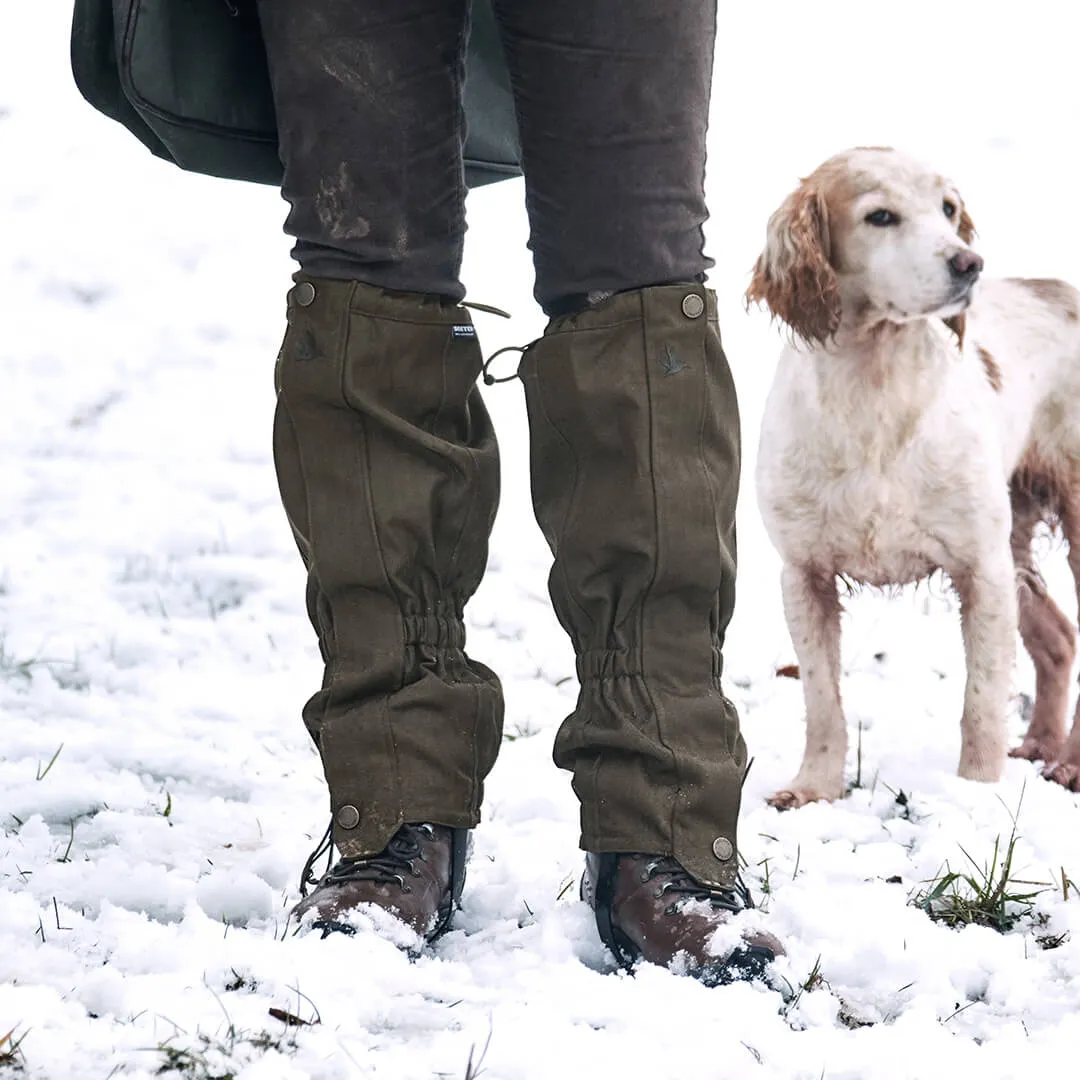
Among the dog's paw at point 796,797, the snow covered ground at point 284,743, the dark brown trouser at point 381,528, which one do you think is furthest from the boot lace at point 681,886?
the dog's paw at point 796,797

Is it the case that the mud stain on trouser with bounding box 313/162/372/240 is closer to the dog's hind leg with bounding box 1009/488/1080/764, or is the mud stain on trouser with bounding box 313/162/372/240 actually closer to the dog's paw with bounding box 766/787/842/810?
the dog's paw with bounding box 766/787/842/810

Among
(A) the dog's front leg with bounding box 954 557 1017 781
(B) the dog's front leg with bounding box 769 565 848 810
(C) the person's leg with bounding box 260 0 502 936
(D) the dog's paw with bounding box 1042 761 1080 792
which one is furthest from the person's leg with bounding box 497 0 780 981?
(D) the dog's paw with bounding box 1042 761 1080 792

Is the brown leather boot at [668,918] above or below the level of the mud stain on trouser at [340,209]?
below

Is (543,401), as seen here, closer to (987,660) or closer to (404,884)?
(404,884)

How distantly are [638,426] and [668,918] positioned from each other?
59 centimetres

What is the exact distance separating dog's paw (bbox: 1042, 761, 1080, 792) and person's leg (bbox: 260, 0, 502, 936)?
1639mm

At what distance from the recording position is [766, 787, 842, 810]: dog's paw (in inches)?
108

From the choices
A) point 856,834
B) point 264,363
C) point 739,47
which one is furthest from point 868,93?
point 856,834

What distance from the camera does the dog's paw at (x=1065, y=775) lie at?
303 cm

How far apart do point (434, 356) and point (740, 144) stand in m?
6.29

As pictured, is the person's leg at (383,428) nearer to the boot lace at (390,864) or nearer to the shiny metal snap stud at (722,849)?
the boot lace at (390,864)

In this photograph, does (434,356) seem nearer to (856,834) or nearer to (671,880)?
(671,880)

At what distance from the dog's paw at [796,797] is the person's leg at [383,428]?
38.9 inches

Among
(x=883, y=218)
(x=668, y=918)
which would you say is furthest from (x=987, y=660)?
(x=668, y=918)
